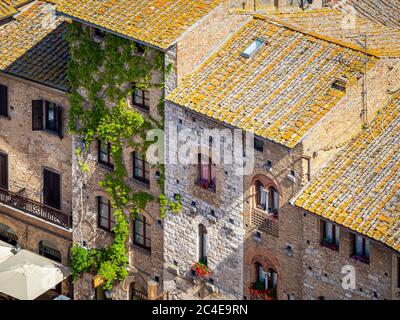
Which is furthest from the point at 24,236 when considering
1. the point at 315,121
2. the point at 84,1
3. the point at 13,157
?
the point at 315,121

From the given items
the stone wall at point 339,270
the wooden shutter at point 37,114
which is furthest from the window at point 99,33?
the stone wall at point 339,270

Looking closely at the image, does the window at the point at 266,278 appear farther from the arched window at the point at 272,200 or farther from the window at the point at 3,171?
the window at the point at 3,171

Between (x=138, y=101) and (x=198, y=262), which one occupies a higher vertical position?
(x=138, y=101)

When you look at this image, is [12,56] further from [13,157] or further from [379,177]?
[379,177]

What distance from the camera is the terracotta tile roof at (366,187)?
4725cm

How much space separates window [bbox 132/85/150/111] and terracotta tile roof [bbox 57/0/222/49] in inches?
101

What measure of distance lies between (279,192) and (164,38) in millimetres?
6879

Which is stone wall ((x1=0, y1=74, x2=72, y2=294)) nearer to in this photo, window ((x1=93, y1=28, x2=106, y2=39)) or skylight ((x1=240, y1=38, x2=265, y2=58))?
window ((x1=93, y1=28, x2=106, y2=39))

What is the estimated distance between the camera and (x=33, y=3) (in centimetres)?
6106

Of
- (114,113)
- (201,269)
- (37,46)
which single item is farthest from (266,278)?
(37,46)

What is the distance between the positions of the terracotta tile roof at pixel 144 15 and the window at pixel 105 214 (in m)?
7.79

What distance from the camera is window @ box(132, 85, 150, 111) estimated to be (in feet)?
177

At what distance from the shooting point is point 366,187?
48531mm

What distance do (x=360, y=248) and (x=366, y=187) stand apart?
207 centimetres
